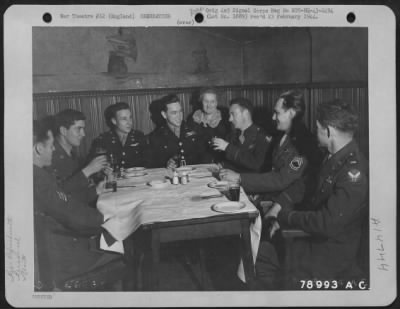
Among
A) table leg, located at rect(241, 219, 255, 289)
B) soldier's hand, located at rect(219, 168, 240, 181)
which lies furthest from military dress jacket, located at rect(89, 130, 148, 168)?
table leg, located at rect(241, 219, 255, 289)

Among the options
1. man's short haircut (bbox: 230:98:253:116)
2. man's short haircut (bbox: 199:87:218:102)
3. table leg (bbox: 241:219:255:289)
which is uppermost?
man's short haircut (bbox: 199:87:218:102)

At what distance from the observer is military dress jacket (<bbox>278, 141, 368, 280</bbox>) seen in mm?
1098

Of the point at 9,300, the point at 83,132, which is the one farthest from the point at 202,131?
the point at 9,300

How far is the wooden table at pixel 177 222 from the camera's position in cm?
101

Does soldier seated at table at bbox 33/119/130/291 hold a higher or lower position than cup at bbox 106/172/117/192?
lower

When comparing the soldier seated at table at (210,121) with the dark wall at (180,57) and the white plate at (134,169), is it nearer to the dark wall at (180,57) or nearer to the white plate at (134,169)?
the dark wall at (180,57)

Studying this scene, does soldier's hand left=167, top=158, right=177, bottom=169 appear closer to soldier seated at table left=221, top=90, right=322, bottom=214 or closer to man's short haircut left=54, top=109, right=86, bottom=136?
soldier seated at table left=221, top=90, right=322, bottom=214

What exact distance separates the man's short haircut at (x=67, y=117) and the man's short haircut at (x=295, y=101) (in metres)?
0.53

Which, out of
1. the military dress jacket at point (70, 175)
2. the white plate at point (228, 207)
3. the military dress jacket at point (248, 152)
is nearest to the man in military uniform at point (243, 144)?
the military dress jacket at point (248, 152)

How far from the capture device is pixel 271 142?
111cm

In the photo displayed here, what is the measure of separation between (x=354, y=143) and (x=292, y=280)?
0.40 meters

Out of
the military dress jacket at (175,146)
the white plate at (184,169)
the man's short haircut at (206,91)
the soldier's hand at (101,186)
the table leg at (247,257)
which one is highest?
the man's short haircut at (206,91)

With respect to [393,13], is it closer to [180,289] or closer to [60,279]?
[180,289]

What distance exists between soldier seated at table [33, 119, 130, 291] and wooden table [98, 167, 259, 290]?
0.08m
